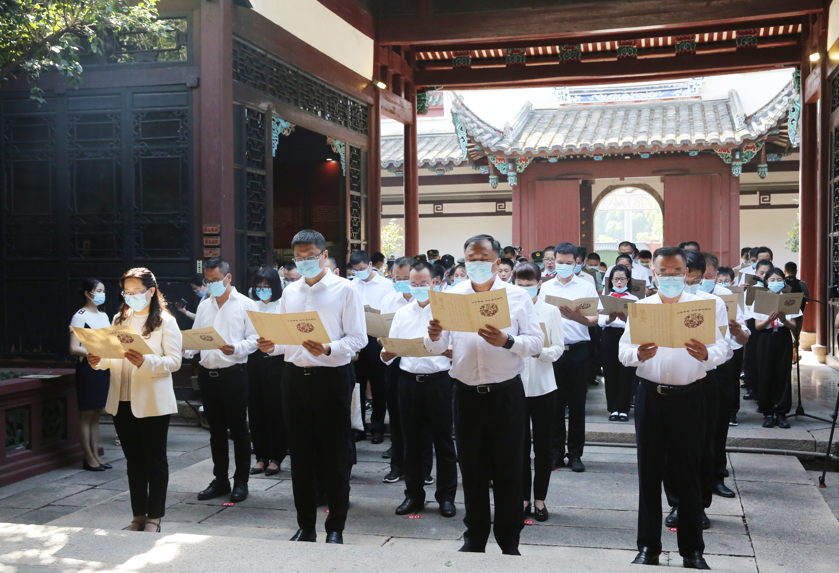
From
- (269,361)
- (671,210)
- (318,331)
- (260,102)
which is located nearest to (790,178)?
(671,210)

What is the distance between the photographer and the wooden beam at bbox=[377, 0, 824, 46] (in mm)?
9492

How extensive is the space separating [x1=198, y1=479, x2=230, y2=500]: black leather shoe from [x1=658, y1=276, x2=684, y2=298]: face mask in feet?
11.1

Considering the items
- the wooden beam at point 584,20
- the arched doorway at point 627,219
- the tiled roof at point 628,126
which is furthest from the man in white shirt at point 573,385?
the arched doorway at point 627,219

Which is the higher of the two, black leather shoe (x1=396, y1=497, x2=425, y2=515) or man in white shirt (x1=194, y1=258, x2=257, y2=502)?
man in white shirt (x1=194, y1=258, x2=257, y2=502)

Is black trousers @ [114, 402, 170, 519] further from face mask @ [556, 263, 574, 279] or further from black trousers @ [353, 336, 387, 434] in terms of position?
face mask @ [556, 263, 574, 279]

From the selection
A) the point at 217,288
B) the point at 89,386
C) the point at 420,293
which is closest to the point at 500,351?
the point at 420,293

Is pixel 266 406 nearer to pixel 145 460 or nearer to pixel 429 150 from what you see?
pixel 145 460

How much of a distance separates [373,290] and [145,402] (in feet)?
10.5

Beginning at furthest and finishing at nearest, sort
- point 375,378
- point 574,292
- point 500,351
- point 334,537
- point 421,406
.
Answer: point 375,378
point 574,292
point 421,406
point 334,537
point 500,351

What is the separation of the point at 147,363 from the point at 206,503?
4.90 feet

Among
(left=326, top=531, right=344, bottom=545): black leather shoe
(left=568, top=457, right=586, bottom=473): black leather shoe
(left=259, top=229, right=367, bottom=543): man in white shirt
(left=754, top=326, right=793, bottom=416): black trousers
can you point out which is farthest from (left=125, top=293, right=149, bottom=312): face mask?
(left=754, top=326, right=793, bottom=416): black trousers

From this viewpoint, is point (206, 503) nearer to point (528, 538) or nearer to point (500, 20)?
point (528, 538)

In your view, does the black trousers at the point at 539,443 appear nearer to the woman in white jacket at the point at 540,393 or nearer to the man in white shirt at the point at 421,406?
the woman in white jacket at the point at 540,393

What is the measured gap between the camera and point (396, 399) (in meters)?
6.04
